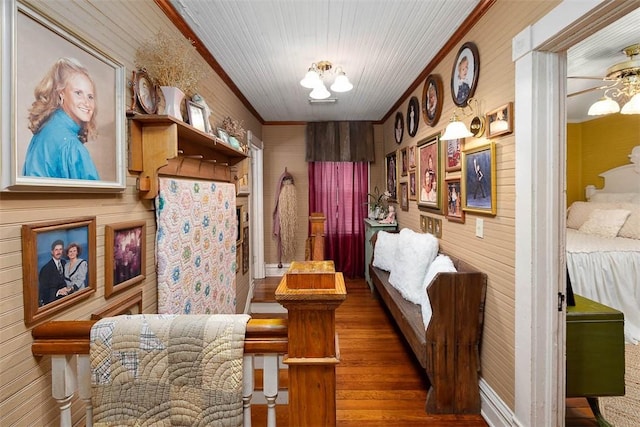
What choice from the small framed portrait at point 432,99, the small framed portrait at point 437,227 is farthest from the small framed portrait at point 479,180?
the small framed portrait at point 432,99

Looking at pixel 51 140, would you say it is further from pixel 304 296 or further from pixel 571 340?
pixel 571 340

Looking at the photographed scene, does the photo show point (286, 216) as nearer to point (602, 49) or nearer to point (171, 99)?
point (171, 99)

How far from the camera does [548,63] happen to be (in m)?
1.50

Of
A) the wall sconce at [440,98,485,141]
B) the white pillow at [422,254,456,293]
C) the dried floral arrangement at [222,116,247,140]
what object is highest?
the dried floral arrangement at [222,116,247,140]

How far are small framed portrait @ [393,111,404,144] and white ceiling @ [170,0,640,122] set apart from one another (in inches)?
19.3

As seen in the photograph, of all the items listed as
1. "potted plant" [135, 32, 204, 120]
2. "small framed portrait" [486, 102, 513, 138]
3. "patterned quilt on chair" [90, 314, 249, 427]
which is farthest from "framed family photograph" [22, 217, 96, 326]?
"small framed portrait" [486, 102, 513, 138]

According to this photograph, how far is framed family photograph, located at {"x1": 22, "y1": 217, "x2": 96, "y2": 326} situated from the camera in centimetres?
96

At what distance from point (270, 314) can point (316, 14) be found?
322 centimetres

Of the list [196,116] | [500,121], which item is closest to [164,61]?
[196,116]

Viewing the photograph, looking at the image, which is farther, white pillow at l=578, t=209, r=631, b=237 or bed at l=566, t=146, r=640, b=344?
white pillow at l=578, t=209, r=631, b=237

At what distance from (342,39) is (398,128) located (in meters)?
1.98

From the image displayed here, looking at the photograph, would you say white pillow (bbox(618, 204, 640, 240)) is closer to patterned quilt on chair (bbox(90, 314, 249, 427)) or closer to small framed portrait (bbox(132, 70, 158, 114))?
patterned quilt on chair (bbox(90, 314, 249, 427))

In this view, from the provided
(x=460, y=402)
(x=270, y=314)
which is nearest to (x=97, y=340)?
(x=460, y=402)

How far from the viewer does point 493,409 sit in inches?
73.9
